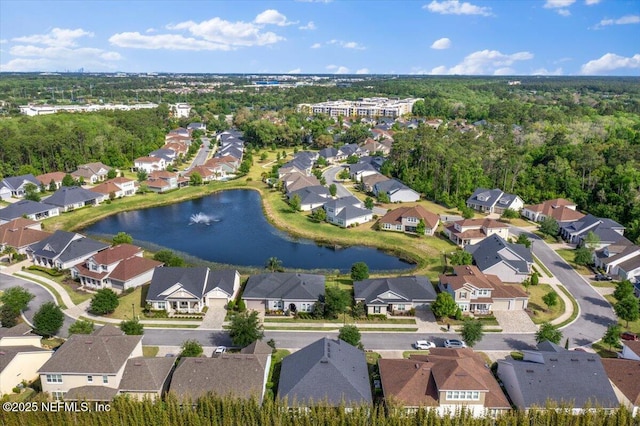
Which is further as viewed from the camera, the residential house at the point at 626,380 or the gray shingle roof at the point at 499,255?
the gray shingle roof at the point at 499,255

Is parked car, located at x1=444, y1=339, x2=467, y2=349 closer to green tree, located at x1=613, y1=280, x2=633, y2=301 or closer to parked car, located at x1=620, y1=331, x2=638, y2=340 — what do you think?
parked car, located at x1=620, y1=331, x2=638, y2=340

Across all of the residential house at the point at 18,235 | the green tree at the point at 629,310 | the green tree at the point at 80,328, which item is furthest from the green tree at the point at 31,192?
the green tree at the point at 629,310

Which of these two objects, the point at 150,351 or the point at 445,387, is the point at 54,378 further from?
the point at 445,387

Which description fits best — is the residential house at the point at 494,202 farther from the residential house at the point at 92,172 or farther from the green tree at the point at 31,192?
the residential house at the point at 92,172

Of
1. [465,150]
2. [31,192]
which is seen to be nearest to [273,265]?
[31,192]

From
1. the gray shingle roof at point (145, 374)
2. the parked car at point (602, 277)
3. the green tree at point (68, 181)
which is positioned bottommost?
the parked car at point (602, 277)

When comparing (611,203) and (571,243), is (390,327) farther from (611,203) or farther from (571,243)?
(611,203)
